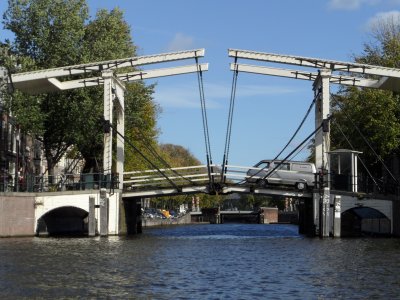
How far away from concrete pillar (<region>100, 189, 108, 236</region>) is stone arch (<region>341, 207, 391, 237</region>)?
12.3 metres

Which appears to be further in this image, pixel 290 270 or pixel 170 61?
pixel 170 61

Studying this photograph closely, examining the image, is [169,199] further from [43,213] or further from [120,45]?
[43,213]

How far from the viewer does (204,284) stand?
61.0ft

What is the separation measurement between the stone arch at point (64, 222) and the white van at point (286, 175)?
9.79 m

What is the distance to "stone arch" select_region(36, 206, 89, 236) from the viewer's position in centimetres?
4528

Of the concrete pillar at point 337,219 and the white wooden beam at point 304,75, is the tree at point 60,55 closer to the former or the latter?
the white wooden beam at point 304,75

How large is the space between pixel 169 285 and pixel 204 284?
2.86 ft

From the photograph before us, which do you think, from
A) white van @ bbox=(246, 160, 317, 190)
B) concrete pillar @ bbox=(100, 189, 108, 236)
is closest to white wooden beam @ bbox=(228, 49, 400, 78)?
white van @ bbox=(246, 160, 317, 190)

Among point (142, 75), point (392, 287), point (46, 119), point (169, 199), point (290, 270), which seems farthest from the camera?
point (169, 199)

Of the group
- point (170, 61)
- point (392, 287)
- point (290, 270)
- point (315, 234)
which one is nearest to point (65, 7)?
point (170, 61)

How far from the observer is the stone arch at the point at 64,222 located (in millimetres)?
45278

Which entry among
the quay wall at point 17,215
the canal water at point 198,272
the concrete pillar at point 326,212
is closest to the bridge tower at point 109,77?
the quay wall at point 17,215

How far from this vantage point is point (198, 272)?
21281 millimetres

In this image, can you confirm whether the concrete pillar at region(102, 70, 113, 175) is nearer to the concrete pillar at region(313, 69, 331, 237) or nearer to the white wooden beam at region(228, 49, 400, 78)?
the white wooden beam at region(228, 49, 400, 78)
